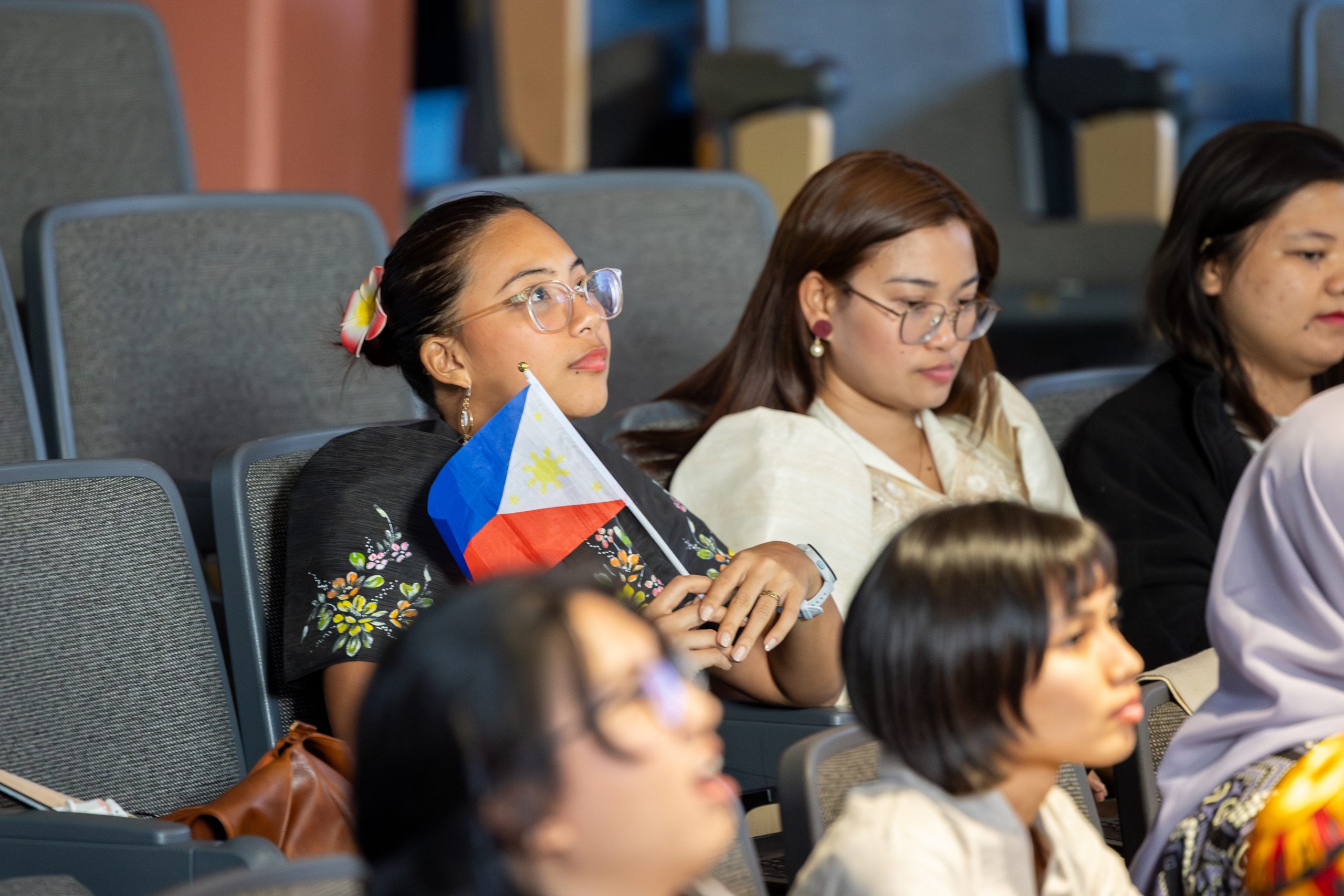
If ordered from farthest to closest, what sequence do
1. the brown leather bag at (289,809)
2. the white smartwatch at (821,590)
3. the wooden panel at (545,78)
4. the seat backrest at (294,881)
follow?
the wooden panel at (545,78) → the white smartwatch at (821,590) → the brown leather bag at (289,809) → the seat backrest at (294,881)

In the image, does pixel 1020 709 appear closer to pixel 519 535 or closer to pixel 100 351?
pixel 519 535

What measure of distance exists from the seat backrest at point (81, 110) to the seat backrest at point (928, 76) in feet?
4.65

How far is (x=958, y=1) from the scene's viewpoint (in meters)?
3.64

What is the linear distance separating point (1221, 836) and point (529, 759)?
3.04 ft

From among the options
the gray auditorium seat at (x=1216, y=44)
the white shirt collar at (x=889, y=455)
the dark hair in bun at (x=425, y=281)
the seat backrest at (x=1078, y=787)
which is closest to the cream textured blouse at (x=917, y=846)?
the seat backrest at (x=1078, y=787)

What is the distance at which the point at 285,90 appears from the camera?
11.8 ft

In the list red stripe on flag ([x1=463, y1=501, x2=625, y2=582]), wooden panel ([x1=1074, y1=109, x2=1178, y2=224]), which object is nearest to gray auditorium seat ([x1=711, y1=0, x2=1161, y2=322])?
wooden panel ([x1=1074, y1=109, x2=1178, y2=224])

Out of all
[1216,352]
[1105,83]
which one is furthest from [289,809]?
[1105,83]

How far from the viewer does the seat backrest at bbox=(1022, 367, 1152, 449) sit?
7.88 feet

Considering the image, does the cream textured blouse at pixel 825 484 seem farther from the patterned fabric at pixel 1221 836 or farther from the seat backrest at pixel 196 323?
the seat backrest at pixel 196 323

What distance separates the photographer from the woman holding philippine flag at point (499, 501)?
154 centimetres

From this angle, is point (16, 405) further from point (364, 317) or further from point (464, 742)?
point (464, 742)

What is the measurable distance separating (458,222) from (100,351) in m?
0.77

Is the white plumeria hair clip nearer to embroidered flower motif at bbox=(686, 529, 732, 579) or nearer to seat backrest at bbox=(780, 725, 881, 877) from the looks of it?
embroidered flower motif at bbox=(686, 529, 732, 579)
